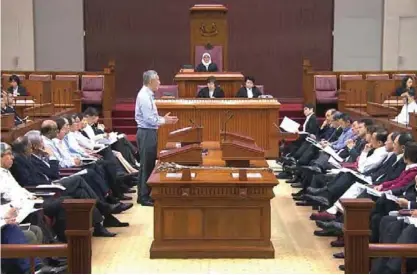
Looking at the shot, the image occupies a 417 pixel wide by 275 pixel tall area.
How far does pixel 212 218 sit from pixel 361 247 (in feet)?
8.66

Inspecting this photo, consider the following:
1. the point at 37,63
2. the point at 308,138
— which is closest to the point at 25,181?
the point at 308,138

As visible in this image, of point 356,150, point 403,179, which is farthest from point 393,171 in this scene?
point 356,150

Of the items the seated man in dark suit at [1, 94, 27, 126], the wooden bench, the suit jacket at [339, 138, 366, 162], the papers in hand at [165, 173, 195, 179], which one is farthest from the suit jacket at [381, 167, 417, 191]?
the wooden bench

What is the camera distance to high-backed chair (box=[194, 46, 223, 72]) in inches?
555

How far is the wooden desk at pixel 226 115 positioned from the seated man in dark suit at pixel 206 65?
1.91 m

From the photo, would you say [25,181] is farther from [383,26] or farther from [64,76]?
[383,26]

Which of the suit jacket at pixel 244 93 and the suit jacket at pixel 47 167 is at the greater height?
the suit jacket at pixel 244 93

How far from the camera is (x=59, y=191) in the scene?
20.7 ft

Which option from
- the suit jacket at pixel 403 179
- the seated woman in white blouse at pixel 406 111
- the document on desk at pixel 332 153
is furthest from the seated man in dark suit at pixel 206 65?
the suit jacket at pixel 403 179

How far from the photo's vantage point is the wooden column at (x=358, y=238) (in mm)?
3646

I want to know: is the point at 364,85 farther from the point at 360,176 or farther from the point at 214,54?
the point at 360,176

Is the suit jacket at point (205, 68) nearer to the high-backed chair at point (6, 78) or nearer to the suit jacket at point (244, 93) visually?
the suit jacket at point (244, 93)

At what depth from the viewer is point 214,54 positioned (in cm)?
1415

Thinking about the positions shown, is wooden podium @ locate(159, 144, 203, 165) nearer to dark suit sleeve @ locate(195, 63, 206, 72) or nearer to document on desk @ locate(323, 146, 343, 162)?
document on desk @ locate(323, 146, 343, 162)
